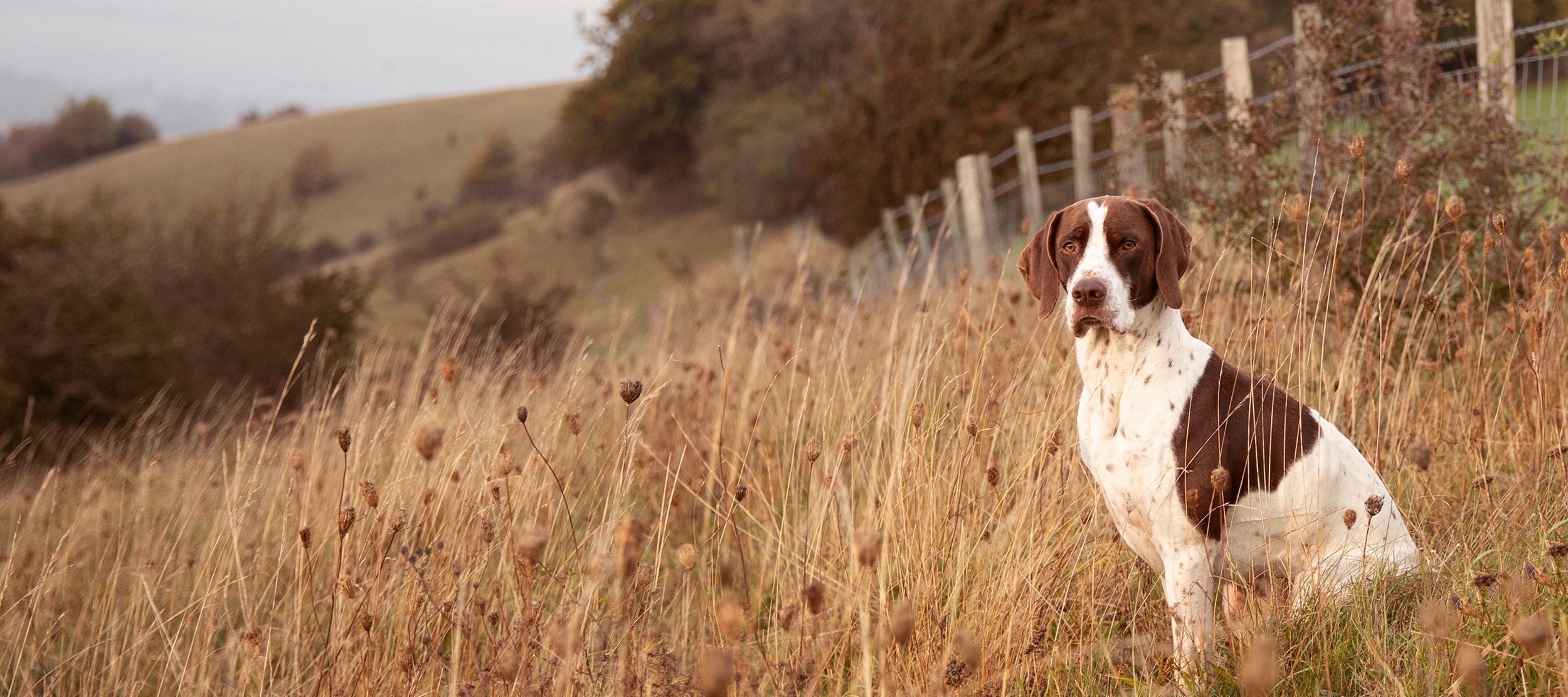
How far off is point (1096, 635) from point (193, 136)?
66592 millimetres

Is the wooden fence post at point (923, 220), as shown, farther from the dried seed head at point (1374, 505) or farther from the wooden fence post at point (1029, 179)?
the dried seed head at point (1374, 505)

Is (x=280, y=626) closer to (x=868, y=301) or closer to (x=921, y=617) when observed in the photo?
(x=921, y=617)

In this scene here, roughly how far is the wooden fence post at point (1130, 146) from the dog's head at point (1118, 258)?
1.48m

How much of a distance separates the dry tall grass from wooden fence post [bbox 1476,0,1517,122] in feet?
2.66

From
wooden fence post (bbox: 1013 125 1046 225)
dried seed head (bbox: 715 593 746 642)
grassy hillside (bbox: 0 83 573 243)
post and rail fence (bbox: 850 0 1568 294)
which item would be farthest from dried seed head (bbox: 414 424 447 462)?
grassy hillside (bbox: 0 83 573 243)

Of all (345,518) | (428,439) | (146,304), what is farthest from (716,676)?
(146,304)

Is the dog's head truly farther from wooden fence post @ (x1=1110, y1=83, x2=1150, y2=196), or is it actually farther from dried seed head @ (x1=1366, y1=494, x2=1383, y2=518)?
wooden fence post @ (x1=1110, y1=83, x2=1150, y2=196)

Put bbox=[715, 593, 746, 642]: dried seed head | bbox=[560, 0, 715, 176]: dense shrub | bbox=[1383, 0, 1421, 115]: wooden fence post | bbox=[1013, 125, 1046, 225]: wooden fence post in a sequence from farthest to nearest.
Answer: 1. bbox=[560, 0, 715, 176]: dense shrub
2. bbox=[1013, 125, 1046, 225]: wooden fence post
3. bbox=[1383, 0, 1421, 115]: wooden fence post
4. bbox=[715, 593, 746, 642]: dried seed head

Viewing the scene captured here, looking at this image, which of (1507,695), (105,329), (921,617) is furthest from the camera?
(105,329)

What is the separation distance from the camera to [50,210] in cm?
1101

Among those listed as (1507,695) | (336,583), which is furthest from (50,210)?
(1507,695)

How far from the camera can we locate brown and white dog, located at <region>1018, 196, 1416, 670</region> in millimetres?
2363

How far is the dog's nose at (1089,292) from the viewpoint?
232 centimetres

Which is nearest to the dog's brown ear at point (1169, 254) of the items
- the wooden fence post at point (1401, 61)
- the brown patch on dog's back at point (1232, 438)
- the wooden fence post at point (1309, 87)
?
the brown patch on dog's back at point (1232, 438)
